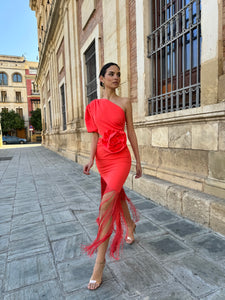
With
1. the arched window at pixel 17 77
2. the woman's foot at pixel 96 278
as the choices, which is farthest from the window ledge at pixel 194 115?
the arched window at pixel 17 77

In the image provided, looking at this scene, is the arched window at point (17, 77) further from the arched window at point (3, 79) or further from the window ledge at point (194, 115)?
the window ledge at point (194, 115)

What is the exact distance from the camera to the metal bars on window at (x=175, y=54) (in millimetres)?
3262

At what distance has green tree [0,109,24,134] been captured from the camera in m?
37.6

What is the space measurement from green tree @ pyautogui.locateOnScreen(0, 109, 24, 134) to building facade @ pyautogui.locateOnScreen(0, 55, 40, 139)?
2429mm

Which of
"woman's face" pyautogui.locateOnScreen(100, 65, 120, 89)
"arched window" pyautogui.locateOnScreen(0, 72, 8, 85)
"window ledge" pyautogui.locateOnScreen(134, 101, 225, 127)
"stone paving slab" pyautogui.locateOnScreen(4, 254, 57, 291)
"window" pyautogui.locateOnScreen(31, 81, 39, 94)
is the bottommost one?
"stone paving slab" pyautogui.locateOnScreen(4, 254, 57, 291)

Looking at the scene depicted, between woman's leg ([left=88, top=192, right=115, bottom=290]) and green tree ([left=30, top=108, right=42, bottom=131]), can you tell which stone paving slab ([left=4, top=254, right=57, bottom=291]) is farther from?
green tree ([left=30, top=108, right=42, bottom=131])

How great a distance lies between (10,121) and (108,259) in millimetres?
40829

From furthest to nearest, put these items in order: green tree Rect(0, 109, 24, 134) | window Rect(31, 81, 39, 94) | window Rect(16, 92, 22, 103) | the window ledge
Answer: window Rect(31, 81, 39, 94) → window Rect(16, 92, 22, 103) → green tree Rect(0, 109, 24, 134) → the window ledge

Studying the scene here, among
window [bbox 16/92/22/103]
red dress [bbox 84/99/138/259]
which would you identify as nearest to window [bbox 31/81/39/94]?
window [bbox 16/92/22/103]

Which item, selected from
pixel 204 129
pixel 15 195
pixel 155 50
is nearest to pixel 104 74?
pixel 204 129

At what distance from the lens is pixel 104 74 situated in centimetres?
206

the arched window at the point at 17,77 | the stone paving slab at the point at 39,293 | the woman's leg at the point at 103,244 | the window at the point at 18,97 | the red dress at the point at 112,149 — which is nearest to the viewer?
the stone paving slab at the point at 39,293

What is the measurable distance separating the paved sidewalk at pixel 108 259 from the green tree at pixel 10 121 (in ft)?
127

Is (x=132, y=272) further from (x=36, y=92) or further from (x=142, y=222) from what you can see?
(x=36, y=92)
